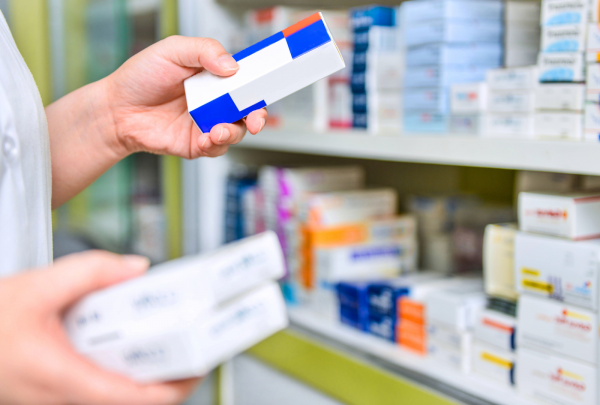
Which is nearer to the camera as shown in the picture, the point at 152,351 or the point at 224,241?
the point at 152,351

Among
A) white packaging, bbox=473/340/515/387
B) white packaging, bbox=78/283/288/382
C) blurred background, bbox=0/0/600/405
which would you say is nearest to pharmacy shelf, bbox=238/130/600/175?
blurred background, bbox=0/0/600/405

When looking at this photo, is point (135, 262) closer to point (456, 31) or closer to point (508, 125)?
point (508, 125)

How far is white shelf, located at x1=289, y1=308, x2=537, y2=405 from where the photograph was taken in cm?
96

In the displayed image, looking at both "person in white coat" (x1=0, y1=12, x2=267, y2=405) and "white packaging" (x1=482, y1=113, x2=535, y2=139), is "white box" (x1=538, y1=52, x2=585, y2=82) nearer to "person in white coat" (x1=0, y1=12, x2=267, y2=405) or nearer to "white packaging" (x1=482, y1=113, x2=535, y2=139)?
"white packaging" (x1=482, y1=113, x2=535, y2=139)

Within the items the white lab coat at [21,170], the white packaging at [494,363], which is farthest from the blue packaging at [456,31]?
the white lab coat at [21,170]

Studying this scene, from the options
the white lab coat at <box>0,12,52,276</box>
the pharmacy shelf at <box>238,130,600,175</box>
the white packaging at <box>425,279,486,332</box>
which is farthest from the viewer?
the white packaging at <box>425,279,486,332</box>

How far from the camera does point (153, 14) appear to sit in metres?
1.85

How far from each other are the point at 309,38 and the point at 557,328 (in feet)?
1.96

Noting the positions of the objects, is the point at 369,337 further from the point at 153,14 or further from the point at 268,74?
the point at 153,14

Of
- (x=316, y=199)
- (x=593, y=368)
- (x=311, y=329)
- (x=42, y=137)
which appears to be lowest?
(x=311, y=329)

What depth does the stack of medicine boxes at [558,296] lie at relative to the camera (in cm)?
83

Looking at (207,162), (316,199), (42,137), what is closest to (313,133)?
(316,199)

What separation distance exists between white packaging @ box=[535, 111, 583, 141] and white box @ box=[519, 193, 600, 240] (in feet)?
0.32

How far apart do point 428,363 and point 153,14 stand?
1.43 metres
